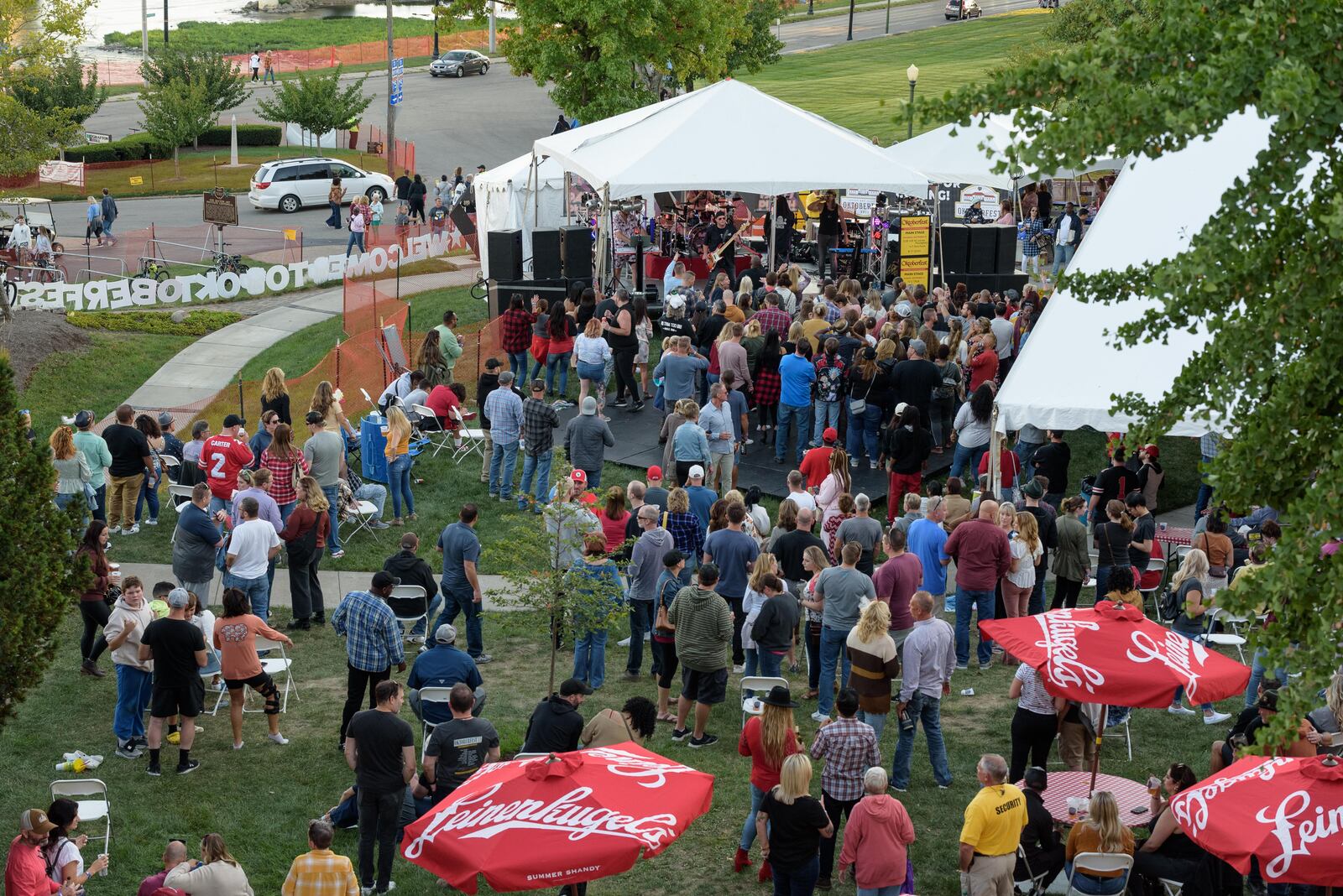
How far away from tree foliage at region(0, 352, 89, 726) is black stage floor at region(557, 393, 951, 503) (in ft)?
29.6

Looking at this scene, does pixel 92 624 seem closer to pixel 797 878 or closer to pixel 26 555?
pixel 26 555

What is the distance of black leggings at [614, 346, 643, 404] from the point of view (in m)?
19.5

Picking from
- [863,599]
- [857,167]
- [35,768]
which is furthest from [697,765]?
[857,167]

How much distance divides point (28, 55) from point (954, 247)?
1880cm

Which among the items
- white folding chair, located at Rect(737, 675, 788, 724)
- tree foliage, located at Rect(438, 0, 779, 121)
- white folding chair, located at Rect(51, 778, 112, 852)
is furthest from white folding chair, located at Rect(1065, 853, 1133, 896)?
tree foliage, located at Rect(438, 0, 779, 121)

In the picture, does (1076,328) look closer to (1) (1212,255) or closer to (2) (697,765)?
(2) (697,765)

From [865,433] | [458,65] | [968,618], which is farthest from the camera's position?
[458,65]

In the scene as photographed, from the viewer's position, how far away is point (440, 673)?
10.4 m

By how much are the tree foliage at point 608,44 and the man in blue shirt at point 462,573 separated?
2230cm

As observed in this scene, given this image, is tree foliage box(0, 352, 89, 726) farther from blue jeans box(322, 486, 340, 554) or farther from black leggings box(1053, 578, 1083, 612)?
black leggings box(1053, 578, 1083, 612)

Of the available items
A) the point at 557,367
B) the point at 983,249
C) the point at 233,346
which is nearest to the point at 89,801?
the point at 557,367

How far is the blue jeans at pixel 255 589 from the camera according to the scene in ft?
43.4

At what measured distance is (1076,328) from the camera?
14586mm

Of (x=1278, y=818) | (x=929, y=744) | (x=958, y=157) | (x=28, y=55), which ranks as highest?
(x=28, y=55)
